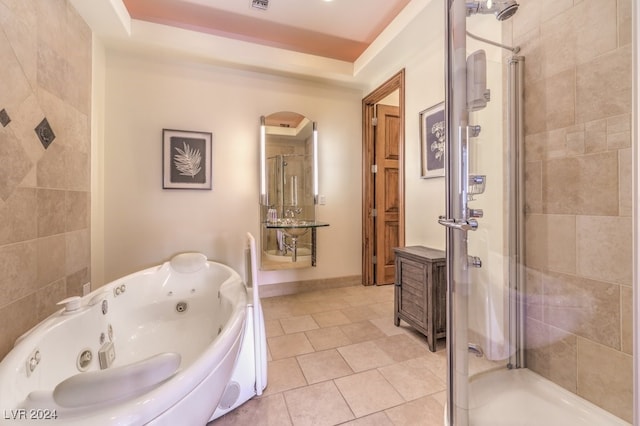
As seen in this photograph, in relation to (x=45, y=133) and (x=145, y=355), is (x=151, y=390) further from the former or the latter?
(x=45, y=133)

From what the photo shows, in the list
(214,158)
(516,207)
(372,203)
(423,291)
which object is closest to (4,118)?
(214,158)

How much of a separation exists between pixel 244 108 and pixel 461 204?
2.60m

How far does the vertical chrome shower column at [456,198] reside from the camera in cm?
119

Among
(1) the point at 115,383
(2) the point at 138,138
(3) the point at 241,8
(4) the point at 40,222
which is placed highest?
(3) the point at 241,8

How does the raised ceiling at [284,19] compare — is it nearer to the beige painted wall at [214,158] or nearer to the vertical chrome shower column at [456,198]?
the beige painted wall at [214,158]

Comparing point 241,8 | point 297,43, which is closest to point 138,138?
point 241,8

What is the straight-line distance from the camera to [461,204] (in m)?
1.21

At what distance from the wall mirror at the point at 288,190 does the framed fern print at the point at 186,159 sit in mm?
594

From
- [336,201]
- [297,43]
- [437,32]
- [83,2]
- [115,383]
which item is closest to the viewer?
[115,383]

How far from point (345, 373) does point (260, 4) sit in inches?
121

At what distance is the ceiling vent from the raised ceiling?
28 mm

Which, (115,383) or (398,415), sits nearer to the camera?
(115,383)

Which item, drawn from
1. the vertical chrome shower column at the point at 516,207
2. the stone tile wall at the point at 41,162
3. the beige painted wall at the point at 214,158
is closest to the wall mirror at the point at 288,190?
the beige painted wall at the point at 214,158

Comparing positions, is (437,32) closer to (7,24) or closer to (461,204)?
(461,204)
